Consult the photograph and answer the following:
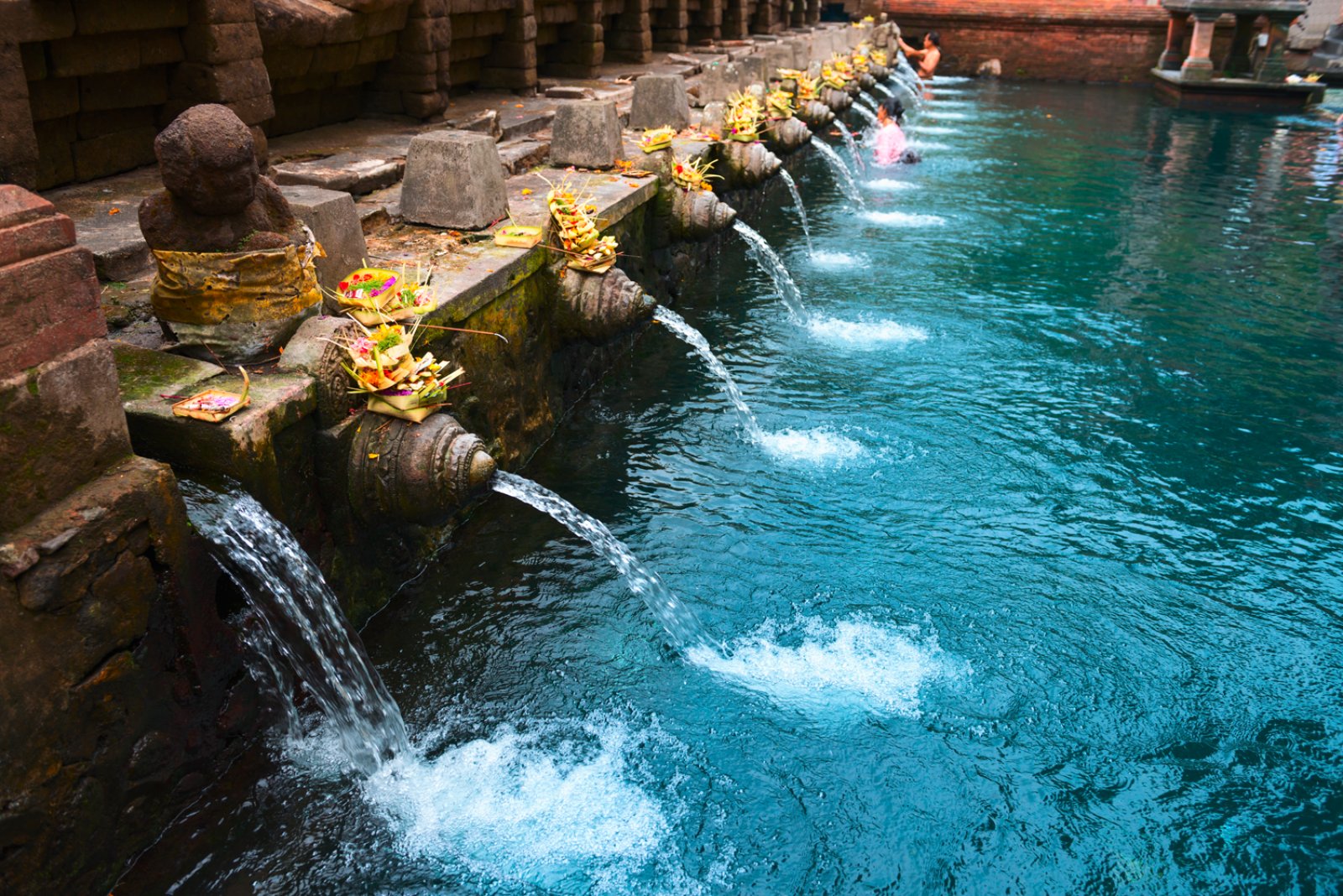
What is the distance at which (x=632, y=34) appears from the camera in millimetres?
18562

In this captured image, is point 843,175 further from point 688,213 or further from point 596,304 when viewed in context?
point 596,304

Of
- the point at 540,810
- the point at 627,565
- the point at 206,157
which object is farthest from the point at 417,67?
the point at 540,810

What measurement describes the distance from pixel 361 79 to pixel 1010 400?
7.56 metres

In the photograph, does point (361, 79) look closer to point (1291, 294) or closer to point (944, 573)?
point (944, 573)

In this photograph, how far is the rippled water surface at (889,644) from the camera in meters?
4.25

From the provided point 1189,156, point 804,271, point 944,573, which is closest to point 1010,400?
point 944,573

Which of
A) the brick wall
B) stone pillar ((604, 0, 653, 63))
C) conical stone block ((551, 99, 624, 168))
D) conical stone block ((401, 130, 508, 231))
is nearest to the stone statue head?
conical stone block ((401, 130, 508, 231))

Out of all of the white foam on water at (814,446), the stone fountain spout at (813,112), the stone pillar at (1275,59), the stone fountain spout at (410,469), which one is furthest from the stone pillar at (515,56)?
the stone pillar at (1275,59)

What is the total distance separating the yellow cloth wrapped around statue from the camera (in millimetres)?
4633

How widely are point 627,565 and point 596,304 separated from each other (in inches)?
94.0

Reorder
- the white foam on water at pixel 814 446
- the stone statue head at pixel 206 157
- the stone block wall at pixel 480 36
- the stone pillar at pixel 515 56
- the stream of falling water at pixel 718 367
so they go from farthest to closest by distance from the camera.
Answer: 1. the stone pillar at pixel 515 56
2. the stone block wall at pixel 480 36
3. the stream of falling water at pixel 718 367
4. the white foam on water at pixel 814 446
5. the stone statue head at pixel 206 157

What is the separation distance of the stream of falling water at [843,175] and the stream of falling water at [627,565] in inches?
419

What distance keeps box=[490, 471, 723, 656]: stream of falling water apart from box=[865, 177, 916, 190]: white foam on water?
480 inches

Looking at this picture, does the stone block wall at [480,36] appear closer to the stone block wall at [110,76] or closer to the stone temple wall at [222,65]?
the stone temple wall at [222,65]
